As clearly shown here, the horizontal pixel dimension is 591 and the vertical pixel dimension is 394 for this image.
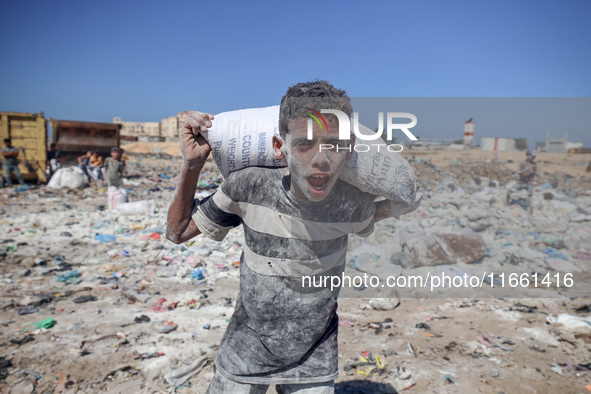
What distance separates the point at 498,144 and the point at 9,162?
16.4 metres

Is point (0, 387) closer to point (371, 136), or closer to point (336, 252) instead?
point (336, 252)

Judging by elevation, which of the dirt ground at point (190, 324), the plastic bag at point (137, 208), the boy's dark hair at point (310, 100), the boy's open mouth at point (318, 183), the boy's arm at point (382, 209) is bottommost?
the dirt ground at point (190, 324)

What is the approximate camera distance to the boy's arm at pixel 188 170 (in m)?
1.42

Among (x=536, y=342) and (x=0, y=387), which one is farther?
(x=536, y=342)

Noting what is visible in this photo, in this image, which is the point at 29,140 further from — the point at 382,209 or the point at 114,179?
the point at 382,209

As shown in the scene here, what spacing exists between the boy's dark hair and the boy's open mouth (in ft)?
0.62

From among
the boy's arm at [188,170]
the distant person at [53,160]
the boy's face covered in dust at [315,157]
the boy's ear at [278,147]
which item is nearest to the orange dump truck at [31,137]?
the distant person at [53,160]

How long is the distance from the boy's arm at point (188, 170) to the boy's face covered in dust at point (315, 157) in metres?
0.37

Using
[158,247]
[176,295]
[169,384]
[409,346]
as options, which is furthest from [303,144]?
[158,247]

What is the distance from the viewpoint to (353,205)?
144cm

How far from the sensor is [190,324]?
12.1 ft

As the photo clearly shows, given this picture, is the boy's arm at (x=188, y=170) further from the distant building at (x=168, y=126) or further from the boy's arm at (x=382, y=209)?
the distant building at (x=168, y=126)

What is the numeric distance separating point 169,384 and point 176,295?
1.74 metres

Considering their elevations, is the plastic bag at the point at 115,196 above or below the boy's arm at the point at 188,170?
below
